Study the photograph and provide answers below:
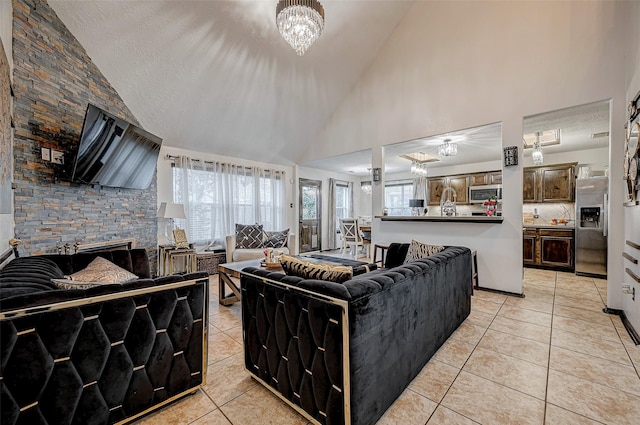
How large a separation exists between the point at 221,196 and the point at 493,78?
501cm

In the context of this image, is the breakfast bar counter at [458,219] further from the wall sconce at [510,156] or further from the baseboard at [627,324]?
the baseboard at [627,324]

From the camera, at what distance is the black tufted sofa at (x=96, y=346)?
1052 millimetres

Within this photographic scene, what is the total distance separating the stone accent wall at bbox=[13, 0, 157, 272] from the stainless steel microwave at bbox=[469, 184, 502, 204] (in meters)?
7.26

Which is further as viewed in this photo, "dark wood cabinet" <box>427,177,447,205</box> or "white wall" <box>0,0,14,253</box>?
"dark wood cabinet" <box>427,177,447,205</box>

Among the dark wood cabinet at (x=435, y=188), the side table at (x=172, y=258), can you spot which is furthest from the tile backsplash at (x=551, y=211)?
the side table at (x=172, y=258)

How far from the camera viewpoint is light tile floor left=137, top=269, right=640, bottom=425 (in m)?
1.45

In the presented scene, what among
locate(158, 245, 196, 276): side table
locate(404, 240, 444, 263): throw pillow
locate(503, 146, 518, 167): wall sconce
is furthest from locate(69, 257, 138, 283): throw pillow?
locate(503, 146, 518, 167): wall sconce

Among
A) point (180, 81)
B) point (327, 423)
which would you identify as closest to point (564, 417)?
point (327, 423)

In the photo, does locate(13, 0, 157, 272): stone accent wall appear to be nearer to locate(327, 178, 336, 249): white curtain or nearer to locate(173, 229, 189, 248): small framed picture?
locate(173, 229, 189, 248): small framed picture

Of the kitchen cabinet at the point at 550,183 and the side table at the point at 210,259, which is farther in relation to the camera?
the kitchen cabinet at the point at 550,183

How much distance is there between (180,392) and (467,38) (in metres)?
5.27

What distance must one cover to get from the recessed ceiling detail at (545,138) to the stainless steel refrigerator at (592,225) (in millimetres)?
839

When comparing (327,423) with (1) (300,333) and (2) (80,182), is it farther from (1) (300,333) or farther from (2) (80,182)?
(2) (80,182)

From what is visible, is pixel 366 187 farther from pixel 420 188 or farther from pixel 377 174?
pixel 377 174
